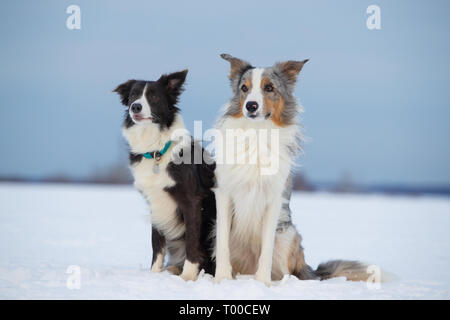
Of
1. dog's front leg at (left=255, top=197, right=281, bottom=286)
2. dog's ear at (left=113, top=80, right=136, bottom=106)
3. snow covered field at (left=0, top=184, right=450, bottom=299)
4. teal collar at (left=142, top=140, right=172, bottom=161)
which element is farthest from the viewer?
dog's ear at (left=113, top=80, right=136, bottom=106)

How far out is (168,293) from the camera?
384 centimetres

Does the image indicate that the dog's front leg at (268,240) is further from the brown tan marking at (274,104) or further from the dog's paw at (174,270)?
the dog's paw at (174,270)

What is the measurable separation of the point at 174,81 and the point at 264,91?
1000mm

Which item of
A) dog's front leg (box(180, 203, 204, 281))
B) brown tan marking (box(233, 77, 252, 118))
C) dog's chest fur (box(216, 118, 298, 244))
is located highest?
brown tan marking (box(233, 77, 252, 118))

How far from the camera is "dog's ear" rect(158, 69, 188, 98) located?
15.5ft

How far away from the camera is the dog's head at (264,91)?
4.22 meters

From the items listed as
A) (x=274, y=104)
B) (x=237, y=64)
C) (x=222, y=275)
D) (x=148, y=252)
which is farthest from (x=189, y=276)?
(x=148, y=252)

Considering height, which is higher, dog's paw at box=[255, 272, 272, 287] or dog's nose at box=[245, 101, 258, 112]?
dog's nose at box=[245, 101, 258, 112]

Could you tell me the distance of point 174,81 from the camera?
475cm

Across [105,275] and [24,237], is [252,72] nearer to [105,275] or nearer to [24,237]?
[105,275]

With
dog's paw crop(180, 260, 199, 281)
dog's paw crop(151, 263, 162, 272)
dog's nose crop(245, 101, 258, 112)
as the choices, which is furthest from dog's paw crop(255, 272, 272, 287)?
dog's nose crop(245, 101, 258, 112)

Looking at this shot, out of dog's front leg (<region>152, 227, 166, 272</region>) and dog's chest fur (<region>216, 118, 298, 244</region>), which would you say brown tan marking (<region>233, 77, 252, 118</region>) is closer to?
dog's chest fur (<region>216, 118, 298, 244</region>)

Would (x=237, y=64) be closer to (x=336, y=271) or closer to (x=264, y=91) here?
(x=264, y=91)

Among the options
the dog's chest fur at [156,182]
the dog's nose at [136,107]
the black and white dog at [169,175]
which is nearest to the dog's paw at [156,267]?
the black and white dog at [169,175]
